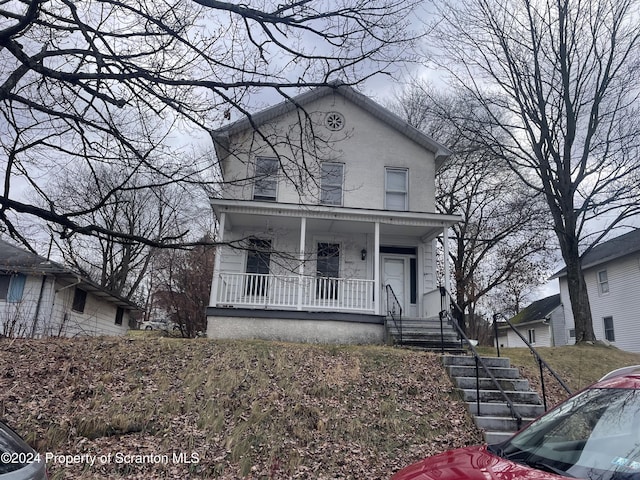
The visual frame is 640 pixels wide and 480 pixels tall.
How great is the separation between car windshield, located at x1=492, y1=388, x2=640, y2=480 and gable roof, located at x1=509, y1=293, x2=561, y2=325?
2709 cm

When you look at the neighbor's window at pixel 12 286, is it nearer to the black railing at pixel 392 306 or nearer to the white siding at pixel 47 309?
the white siding at pixel 47 309

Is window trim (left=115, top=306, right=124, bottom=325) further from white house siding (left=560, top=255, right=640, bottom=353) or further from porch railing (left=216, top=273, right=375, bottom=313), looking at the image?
white house siding (left=560, top=255, right=640, bottom=353)

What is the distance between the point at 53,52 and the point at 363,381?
22.1ft

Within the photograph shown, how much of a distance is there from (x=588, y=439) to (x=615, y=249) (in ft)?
75.9

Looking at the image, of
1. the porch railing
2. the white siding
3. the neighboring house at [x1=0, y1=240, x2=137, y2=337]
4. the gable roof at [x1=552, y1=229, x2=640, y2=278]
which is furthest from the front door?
the gable roof at [x1=552, y1=229, x2=640, y2=278]

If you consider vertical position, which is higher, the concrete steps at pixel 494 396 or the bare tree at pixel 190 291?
the bare tree at pixel 190 291

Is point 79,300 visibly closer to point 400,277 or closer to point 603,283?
point 400,277

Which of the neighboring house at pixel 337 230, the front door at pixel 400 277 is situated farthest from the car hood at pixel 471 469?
the front door at pixel 400 277

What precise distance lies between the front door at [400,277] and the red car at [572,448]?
10407 mm

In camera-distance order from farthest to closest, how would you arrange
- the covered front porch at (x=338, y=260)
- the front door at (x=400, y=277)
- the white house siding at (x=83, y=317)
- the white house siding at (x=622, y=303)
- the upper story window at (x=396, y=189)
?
the white house siding at (x=622, y=303)
the white house siding at (x=83, y=317)
the upper story window at (x=396, y=189)
the front door at (x=400, y=277)
the covered front porch at (x=338, y=260)

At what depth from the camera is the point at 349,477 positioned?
527 cm

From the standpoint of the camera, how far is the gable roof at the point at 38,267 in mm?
12522

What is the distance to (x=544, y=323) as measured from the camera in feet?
89.2

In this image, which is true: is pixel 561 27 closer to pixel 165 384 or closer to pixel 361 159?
pixel 361 159
